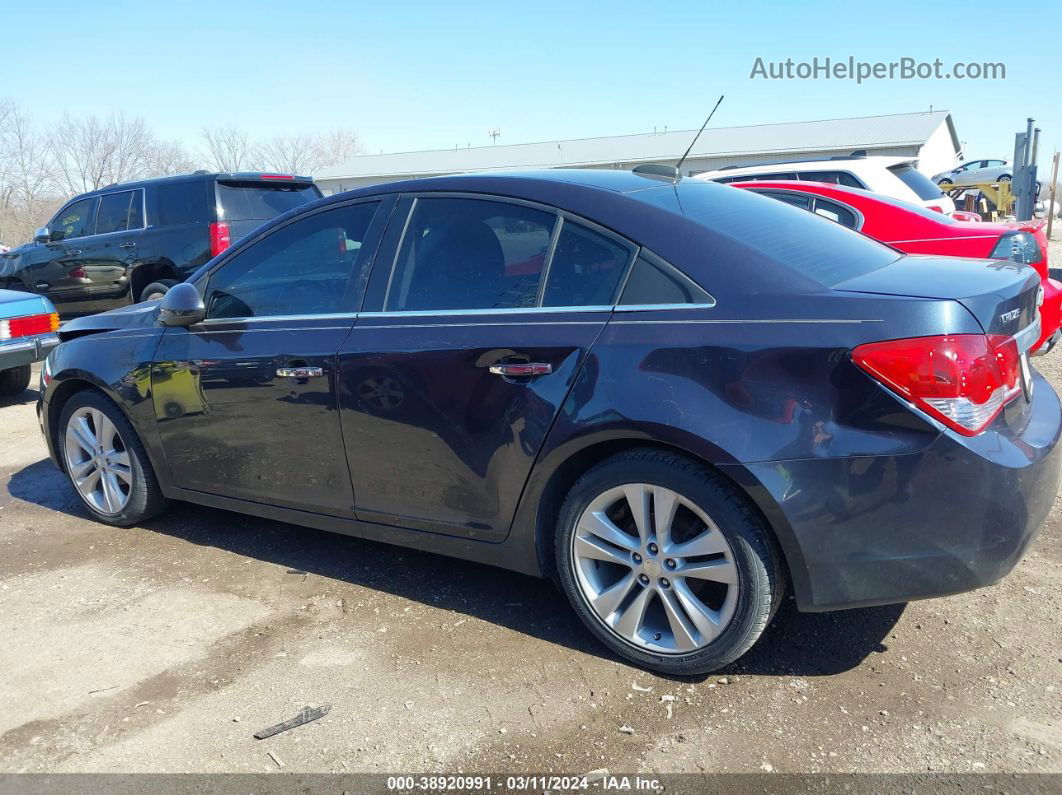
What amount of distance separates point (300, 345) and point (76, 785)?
1810mm

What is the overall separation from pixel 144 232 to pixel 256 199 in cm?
133

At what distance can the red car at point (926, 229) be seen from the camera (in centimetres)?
593

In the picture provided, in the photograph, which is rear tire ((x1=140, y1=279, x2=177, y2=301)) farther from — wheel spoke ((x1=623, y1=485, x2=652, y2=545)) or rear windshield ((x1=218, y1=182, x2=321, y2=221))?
wheel spoke ((x1=623, y1=485, x2=652, y2=545))

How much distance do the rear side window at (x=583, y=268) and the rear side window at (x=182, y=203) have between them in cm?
748

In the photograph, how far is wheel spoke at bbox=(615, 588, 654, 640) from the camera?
303cm

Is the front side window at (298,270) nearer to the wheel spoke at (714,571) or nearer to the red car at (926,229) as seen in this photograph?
the wheel spoke at (714,571)

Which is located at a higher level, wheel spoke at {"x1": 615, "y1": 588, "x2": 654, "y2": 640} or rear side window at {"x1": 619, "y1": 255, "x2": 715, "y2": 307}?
rear side window at {"x1": 619, "y1": 255, "x2": 715, "y2": 307}

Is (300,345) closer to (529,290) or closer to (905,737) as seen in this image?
(529,290)

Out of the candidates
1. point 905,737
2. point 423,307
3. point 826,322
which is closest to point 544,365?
point 423,307

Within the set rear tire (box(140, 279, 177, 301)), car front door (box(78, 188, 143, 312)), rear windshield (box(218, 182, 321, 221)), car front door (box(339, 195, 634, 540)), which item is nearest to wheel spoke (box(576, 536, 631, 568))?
car front door (box(339, 195, 634, 540))

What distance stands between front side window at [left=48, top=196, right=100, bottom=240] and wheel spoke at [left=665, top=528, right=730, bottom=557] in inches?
388

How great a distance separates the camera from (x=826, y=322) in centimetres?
264

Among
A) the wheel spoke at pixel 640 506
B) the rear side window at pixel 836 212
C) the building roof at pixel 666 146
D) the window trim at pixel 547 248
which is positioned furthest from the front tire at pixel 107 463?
the building roof at pixel 666 146

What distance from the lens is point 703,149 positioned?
40.0 meters
